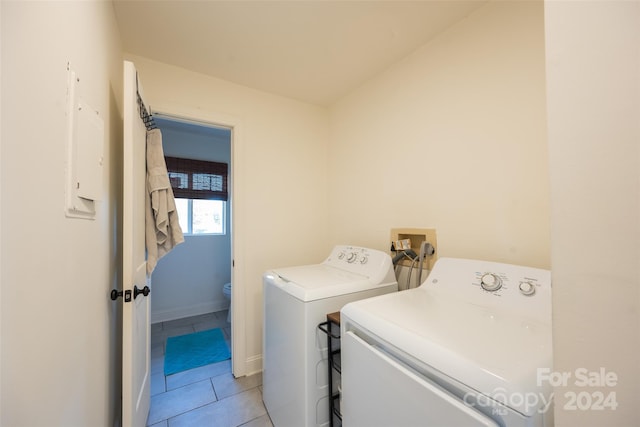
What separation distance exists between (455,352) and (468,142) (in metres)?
1.15

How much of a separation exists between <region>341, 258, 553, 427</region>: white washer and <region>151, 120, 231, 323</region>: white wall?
2.85m

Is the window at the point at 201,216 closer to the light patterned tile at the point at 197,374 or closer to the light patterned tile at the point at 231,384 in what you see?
the light patterned tile at the point at 197,374

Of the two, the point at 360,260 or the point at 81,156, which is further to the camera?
the point at 360,260

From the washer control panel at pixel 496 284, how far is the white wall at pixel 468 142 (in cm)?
21

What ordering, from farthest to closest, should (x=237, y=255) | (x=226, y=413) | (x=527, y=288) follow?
(x=237, y=255)
(x=226, y=413)
(x=527, y=288)

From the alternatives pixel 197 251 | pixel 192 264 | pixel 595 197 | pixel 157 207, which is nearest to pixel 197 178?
pixel 197 251

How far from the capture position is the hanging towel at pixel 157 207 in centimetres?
154

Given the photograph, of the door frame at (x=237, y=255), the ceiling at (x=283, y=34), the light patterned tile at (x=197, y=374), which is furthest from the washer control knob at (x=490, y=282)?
the light patterned tile at (x=197, y=374)

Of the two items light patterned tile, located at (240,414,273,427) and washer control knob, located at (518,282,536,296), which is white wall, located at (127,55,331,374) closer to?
light patterned tile, located at (240,414,273,427)

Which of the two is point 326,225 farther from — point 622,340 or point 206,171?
point 622,340

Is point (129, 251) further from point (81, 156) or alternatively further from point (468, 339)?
point (468, 339)

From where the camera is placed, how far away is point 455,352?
2.21ft

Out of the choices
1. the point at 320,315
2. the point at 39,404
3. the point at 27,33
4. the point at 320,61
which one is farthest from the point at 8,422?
the point at 320,61

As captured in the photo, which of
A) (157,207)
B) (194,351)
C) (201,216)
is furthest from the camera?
(201,216)
